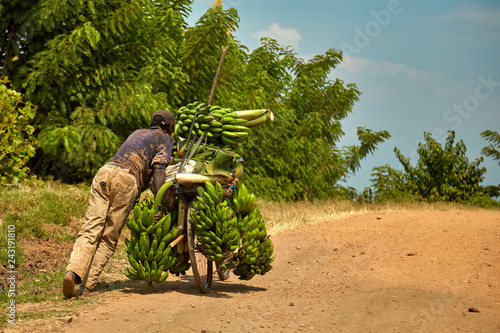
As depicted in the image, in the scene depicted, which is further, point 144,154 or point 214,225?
point 144,154

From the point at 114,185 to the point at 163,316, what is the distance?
6.02 feet

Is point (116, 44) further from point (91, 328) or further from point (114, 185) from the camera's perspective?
point (91, 328)

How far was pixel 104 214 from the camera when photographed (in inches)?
251

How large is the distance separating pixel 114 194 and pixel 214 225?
51.4 inches

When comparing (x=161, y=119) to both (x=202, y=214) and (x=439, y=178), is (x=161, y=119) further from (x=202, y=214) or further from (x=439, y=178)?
(x=439, y=178)

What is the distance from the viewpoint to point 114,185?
6391 millimetres

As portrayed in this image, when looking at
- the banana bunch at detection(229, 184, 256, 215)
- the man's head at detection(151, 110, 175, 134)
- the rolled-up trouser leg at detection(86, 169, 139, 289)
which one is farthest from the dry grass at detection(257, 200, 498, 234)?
the rolled-up trouser leg at detection(86, 169, 139, 289)

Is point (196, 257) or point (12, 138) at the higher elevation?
point (12, 138)

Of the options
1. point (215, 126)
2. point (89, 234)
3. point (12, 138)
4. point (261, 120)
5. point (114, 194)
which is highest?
point (261, 120)

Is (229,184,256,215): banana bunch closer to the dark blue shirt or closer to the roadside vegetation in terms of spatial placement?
the dark blue shirt

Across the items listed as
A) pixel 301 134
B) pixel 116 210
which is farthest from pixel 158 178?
pixel 301 134

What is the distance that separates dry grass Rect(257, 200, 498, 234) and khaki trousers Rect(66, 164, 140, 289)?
214 inches

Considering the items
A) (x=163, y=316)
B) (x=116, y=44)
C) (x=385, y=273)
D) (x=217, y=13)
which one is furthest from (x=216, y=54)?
(x=163, y=316)

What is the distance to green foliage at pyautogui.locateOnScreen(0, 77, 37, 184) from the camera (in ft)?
34.4
